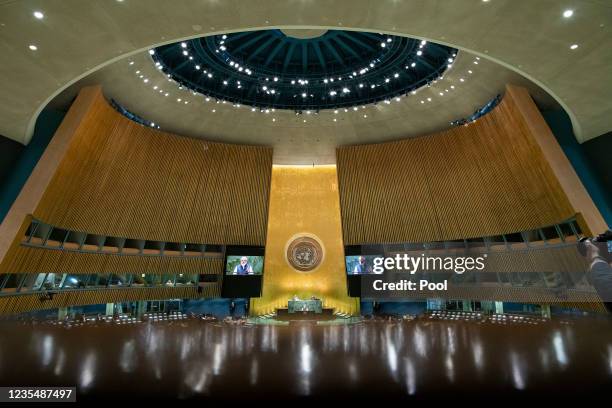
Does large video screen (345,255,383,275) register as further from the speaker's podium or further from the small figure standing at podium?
the small figure standing at podium

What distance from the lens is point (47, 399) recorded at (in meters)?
3.04

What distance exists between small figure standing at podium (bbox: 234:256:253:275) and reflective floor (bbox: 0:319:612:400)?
42.2 ft

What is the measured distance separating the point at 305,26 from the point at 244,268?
44.8ft

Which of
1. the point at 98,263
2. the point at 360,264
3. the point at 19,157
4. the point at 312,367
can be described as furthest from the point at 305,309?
the point at 312,367

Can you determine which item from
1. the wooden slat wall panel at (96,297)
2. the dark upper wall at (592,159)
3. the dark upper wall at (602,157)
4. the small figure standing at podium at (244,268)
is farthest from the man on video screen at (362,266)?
the dark upper wall at (602,157)

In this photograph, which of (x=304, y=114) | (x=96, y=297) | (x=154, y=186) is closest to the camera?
(x=96, y=297)

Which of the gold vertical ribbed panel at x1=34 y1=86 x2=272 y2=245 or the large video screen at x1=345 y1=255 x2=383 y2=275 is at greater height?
the gold vertical ribbed panel at x1=34 y1=86 x2=272 y2=245

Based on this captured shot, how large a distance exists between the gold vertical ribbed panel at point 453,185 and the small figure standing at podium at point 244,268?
18.6 ft

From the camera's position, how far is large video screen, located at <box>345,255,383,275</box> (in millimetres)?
19609

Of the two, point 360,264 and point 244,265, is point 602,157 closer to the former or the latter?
point 360,264

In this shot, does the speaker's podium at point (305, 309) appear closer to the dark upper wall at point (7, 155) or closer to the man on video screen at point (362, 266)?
the man on video screen at point (362, 266)

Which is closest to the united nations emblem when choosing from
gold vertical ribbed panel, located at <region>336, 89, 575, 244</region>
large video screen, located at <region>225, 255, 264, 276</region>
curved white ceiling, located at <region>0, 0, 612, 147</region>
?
large video screen, located at <region>225, 255, 264, 276</region>

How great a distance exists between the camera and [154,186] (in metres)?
17.0

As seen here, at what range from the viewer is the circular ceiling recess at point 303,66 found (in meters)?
14.2
